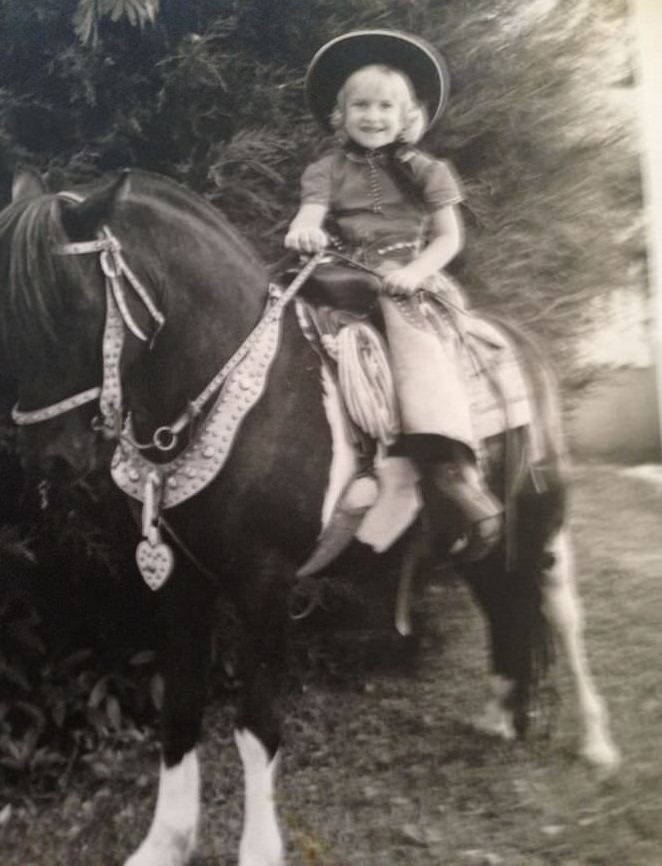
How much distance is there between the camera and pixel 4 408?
1.64 meters

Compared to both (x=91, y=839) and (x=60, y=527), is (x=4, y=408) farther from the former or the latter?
(x=91, y=839)

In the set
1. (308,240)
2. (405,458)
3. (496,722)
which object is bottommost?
(496,722)

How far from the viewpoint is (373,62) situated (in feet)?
5.22

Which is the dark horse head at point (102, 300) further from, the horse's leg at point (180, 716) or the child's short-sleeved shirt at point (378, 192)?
the horse's leg at point (180, 716)

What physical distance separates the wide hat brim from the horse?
0.91 ft

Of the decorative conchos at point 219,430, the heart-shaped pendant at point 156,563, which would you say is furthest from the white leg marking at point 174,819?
the decorative conchos at point 219,430

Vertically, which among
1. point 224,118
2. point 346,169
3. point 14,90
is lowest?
point 346,169

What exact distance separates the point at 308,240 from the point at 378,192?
14 centimetres

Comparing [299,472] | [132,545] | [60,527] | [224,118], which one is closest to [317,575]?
[299,472]

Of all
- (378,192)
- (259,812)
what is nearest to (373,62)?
(378,192)

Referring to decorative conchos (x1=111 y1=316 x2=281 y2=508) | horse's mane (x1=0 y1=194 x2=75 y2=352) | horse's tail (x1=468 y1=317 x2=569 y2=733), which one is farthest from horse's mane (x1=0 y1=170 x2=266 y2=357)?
horse's tail (x1=468 y1=317 x2=569 y2=733)

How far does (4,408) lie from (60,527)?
0.76 feet

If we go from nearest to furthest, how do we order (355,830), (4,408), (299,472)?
(355,830) < (299,472) < (4,408)

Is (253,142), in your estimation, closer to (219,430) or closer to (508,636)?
(219,430)
